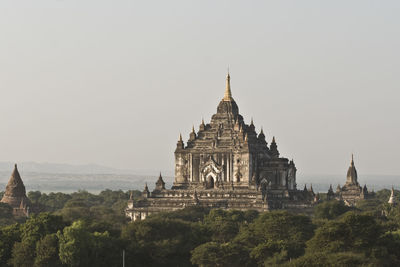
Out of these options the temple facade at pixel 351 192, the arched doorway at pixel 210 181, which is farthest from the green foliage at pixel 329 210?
the temple facade at pixel 351 192

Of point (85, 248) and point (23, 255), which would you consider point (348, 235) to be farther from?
point (23, 255)

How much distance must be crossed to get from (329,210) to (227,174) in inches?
724

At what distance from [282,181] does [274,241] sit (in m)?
52.1

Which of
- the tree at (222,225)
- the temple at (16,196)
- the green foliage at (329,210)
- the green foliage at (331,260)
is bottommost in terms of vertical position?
the green foliage at (331,260)

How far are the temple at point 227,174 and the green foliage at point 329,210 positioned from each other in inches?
294

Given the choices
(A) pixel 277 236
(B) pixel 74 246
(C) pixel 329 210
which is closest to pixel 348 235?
(A) pixel 277 236

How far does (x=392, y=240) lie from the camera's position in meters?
74.6

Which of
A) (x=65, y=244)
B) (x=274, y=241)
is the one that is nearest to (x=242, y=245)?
(x=274, y=241)

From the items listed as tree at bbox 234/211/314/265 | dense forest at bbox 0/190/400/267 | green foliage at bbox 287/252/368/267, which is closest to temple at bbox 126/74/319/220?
tree at bbox 234/211/314/265

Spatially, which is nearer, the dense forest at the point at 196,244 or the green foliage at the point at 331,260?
the green foliage at the point at 331,260

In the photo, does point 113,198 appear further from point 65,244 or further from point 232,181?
point 65,244

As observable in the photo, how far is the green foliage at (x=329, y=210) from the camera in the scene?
11019 cm

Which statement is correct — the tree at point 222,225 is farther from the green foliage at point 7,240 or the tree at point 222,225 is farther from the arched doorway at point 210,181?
the arched doorway at point 210,181

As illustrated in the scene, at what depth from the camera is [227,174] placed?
126 metres
